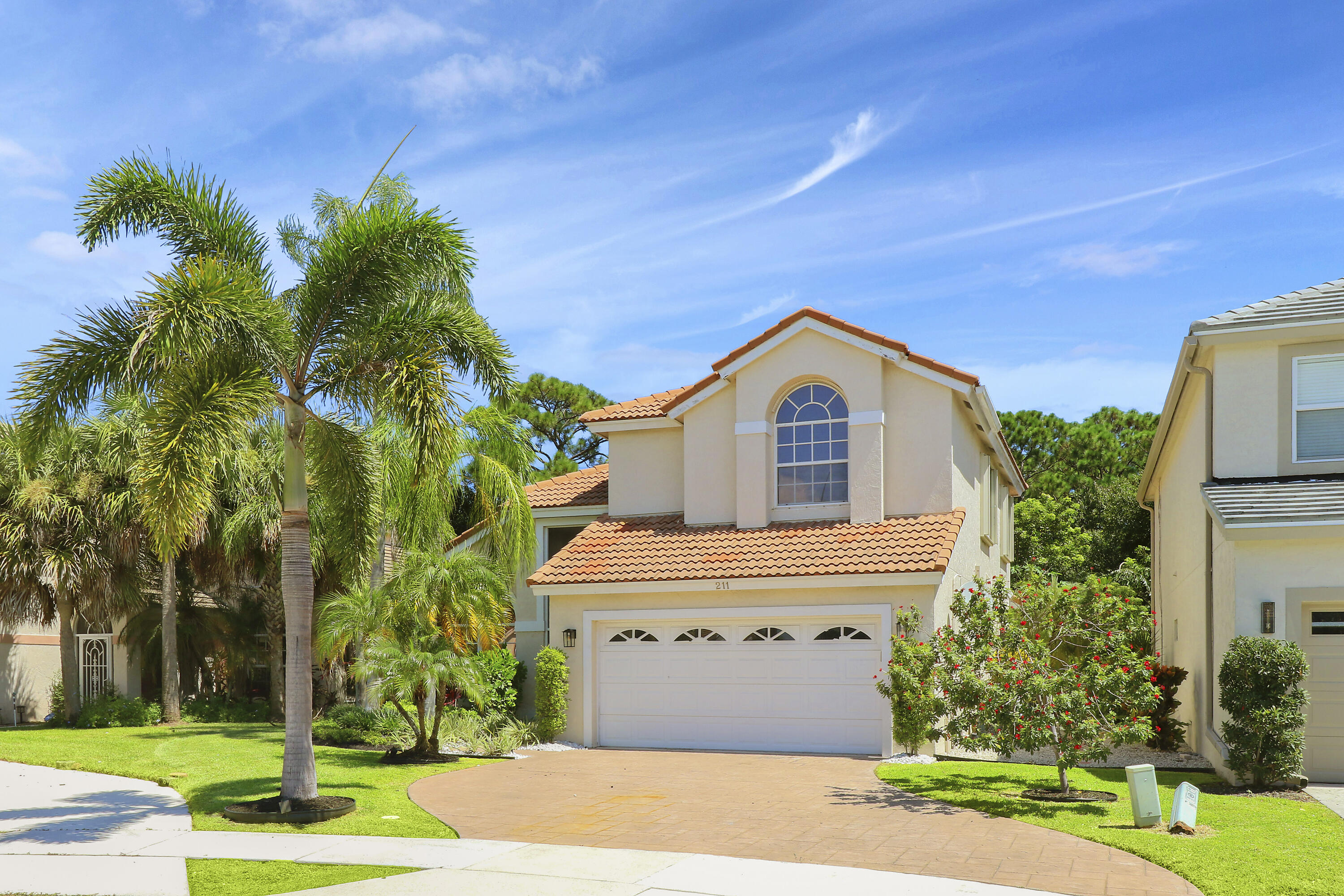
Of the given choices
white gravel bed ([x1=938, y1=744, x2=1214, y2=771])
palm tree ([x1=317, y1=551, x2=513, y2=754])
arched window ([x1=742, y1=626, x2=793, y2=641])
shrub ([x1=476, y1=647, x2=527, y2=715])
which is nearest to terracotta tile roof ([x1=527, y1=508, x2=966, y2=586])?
arched window ([x1=742, y1=626, x2=793, y2=641])

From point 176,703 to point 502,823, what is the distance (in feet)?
48.6

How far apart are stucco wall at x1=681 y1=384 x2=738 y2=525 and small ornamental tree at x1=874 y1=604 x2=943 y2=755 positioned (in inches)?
193

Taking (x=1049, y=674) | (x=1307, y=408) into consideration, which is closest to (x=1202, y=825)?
(x=1049, y=674)

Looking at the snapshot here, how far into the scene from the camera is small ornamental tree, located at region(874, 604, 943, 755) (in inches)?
507

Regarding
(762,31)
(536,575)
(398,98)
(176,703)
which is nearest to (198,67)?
(398,98)

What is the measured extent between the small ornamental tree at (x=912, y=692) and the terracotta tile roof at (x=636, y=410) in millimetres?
7147

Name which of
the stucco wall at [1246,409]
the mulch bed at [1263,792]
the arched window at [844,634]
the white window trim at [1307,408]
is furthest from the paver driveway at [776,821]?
the white window trim at [1307,408]

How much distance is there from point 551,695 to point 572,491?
5912 millimetres

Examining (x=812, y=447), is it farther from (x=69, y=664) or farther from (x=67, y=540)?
(x=69, y=664)

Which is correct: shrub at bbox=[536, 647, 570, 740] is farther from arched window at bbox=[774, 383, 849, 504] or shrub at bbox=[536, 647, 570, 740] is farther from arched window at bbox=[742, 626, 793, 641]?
arched window at bbox=[774, 383, 849, 504]

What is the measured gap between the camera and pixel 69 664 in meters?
22.4

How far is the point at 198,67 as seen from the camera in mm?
13719

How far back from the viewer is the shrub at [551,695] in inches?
701

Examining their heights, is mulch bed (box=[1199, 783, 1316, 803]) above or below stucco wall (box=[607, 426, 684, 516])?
below
